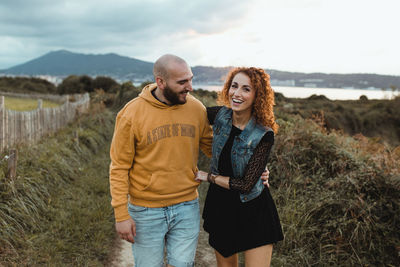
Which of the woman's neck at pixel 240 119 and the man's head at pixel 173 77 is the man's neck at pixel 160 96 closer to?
the man's head at pixel 173 77

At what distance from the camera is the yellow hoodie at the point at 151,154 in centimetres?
216

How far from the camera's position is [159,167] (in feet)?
7.33

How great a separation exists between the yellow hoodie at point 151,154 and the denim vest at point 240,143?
0.19 meters

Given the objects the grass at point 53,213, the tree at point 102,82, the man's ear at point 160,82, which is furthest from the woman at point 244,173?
the tree at point 102,82

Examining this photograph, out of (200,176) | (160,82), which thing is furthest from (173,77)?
(200,176)

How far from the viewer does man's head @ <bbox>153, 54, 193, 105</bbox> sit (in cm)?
214

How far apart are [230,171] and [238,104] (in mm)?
553

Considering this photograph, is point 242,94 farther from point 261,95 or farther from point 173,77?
point 173,77

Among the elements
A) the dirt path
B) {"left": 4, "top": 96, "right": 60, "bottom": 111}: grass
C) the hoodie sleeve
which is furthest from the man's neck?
{"left": 4, "top": 96, "right": 60, "bottom": 111}: grass

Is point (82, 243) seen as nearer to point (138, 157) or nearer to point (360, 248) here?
point (138, 157)

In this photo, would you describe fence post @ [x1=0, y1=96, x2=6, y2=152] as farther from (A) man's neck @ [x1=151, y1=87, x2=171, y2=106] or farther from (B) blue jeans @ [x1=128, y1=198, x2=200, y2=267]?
(A) man's neck @ [x1=151, y1=87, x2=171, y2=106]

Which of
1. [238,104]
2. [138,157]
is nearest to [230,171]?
[238,104]

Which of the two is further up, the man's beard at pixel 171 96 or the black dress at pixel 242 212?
the man's beard at pixel 171 96

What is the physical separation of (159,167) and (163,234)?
54cm
